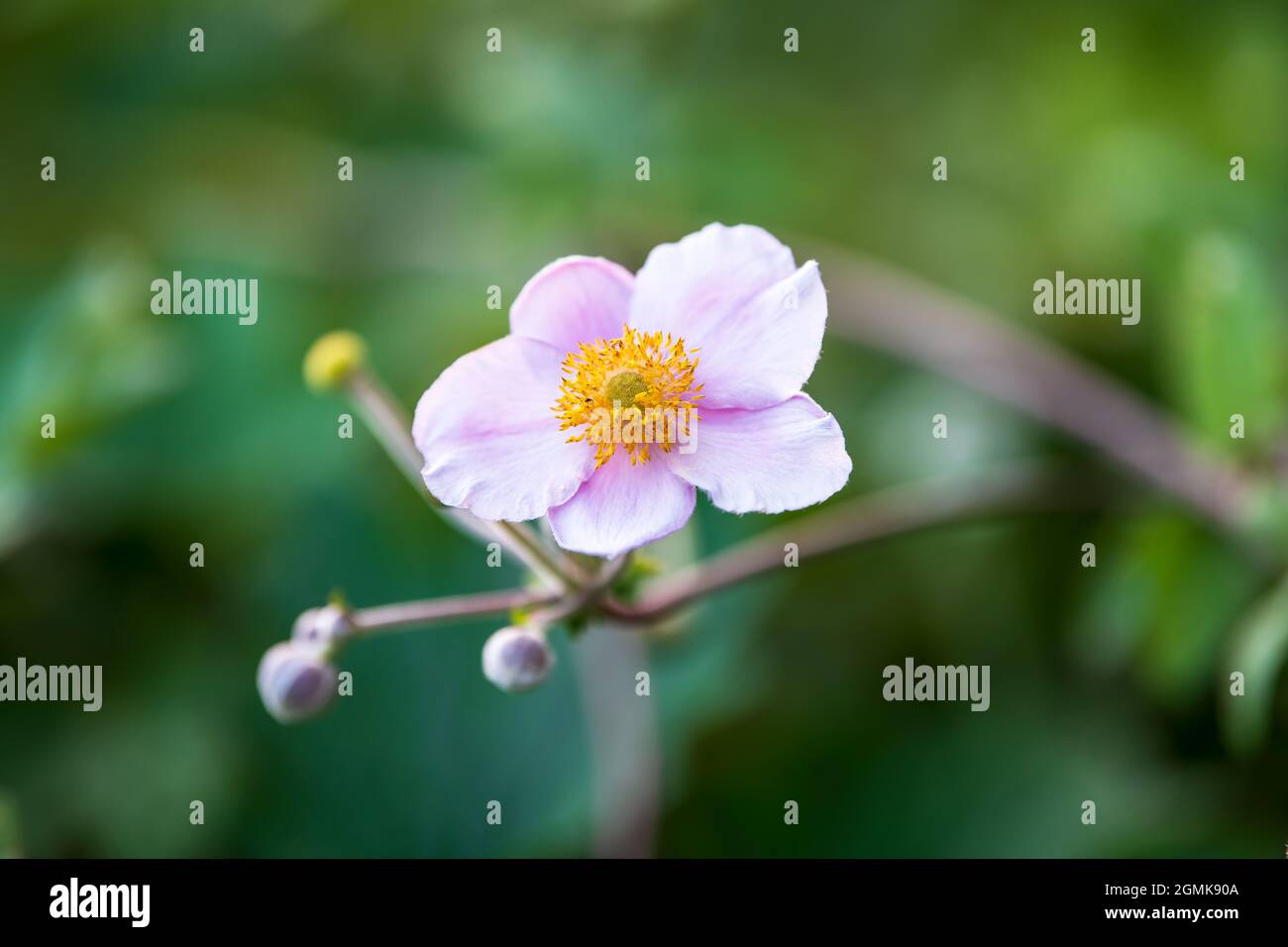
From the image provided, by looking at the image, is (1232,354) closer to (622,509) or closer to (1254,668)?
(1254,668)

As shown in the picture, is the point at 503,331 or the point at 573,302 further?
the point at 503,331

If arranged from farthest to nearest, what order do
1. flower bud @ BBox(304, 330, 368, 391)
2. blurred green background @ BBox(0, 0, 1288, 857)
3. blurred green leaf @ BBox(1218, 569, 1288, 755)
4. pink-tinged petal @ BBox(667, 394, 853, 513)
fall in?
1. blurred green background @ BBox(0, 0, 1288, 857)
2. blurred green leaf @ BBox(1218, 569, 1288, 755)
3. flower bud @ BBox(304, 330, 368, 391)
4. pink-tinged petal @ BBox(667, 394, 853, 513)

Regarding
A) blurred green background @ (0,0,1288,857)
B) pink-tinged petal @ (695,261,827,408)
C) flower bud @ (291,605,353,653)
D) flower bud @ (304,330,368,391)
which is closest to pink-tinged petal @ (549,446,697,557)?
pink-tinged petal @ (695,261,827,408)

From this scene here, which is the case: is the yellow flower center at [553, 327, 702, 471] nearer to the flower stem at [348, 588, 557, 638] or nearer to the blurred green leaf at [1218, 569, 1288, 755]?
the flower stem at [348, 588, 557, 638]

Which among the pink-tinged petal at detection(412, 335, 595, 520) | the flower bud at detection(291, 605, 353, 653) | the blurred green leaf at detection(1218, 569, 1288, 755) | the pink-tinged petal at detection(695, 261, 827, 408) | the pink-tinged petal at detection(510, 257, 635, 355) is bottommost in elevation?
the blurred green leaf at detection(1218, 569, 1288, 755)

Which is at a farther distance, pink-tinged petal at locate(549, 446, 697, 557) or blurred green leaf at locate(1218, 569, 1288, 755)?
blurred green leaf at locate(1218, 569, 1288, 755)

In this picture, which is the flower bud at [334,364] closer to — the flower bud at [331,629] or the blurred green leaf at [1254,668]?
the flower bud at [331,629]

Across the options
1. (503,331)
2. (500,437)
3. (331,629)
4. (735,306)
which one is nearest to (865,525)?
(735,306)
